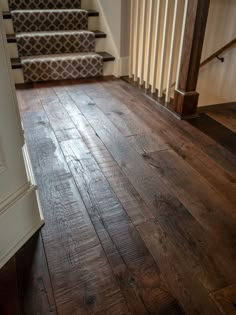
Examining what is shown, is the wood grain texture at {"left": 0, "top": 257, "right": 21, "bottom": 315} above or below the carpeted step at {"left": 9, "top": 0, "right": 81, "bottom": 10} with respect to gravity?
below

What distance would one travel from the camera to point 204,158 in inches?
63.9

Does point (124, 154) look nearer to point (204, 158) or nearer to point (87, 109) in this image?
point (204, 158)

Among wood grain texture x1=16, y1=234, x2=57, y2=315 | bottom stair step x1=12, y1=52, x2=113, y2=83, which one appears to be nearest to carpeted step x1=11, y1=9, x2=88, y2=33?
bottom stair step x1=12, y1=52, x2=113, y2=83

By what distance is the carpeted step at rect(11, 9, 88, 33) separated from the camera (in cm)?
282

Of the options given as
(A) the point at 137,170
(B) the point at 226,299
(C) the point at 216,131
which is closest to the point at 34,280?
(B) the point at 226,299

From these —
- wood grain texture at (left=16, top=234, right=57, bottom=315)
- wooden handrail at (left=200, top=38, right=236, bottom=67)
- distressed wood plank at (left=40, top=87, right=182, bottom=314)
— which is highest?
wooden handrail at (left=200, top=38, right=236, bottom=67)

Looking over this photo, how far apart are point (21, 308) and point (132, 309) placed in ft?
1.13

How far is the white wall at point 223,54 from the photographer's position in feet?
8.63

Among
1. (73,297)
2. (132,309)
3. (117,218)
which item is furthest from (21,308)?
(117,218)

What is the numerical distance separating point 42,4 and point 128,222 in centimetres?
288

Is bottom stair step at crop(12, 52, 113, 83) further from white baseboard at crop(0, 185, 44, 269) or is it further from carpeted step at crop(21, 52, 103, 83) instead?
white baseboard at crop(0, 185, 44, 269)

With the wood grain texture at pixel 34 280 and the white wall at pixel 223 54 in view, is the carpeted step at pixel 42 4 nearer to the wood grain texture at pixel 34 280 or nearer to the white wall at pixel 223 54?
the white wall at pixel 223 54

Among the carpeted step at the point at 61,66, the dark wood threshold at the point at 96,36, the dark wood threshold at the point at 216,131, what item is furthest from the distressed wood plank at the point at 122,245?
the dark wood threshold at the point at 96,36

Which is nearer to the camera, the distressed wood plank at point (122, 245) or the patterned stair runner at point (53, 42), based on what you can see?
the distressed wood plank at point (122, 245)
